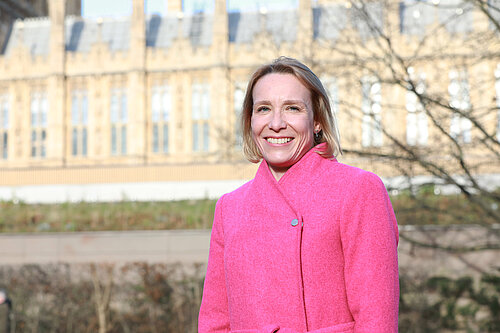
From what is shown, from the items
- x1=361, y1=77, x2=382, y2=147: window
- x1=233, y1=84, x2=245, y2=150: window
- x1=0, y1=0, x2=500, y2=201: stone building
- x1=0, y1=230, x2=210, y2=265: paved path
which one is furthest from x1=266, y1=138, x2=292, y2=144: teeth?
x1=0, y1=0, x2=500, y2=201: stone building

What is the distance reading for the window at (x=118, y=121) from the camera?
90.8 feet

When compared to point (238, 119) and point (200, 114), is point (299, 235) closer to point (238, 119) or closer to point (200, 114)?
point (238, 119)

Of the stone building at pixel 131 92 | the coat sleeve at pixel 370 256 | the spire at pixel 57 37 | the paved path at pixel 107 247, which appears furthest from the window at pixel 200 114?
the coat sleeve at pixel 370 256

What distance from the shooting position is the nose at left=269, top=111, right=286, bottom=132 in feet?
5.76

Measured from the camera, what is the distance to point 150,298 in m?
10.6

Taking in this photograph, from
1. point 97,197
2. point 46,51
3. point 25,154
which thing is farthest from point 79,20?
point 97,197

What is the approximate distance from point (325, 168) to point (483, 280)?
32.7 ft

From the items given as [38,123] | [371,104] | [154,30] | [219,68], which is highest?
[154,30]

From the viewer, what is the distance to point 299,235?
161cm

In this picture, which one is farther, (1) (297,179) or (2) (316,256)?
(1) (297,179)

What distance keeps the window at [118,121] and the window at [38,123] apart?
10.0ft

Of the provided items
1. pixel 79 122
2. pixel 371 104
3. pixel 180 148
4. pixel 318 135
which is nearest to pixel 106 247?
pixel 371 104

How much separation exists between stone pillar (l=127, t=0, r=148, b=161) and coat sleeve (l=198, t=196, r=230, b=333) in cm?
2540

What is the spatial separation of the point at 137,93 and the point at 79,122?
2.98 meters
